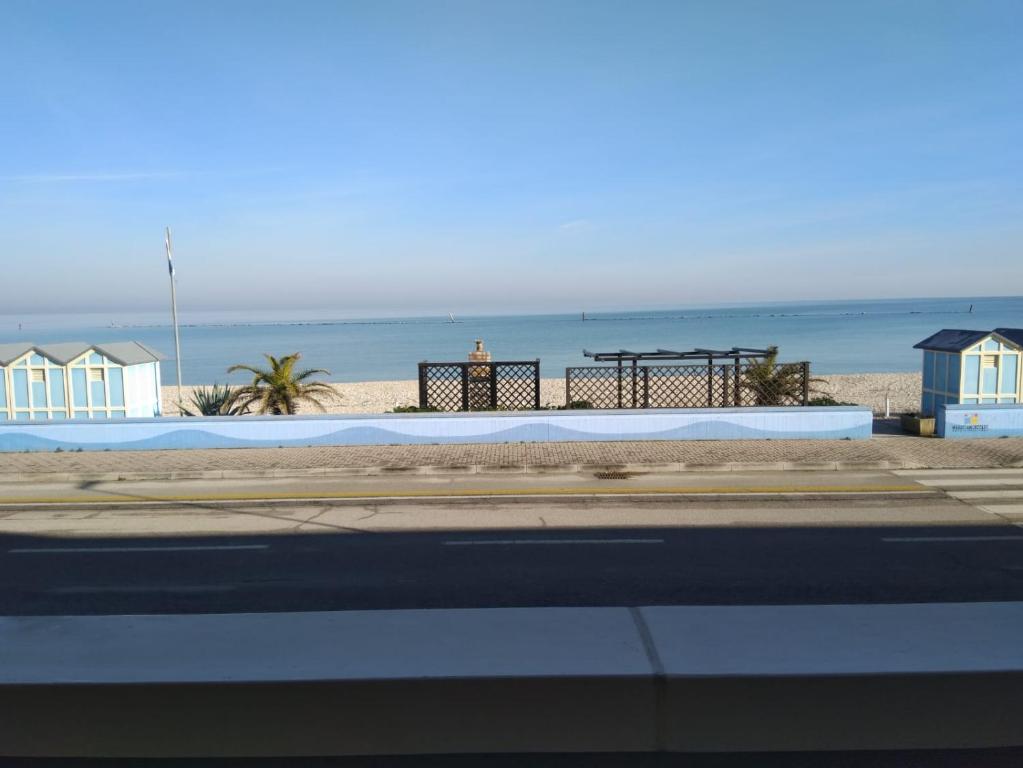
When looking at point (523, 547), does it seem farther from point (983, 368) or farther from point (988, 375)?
point (988, 375)

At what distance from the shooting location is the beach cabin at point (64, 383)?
1720 cm

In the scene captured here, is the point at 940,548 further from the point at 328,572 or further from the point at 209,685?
the point at 209,685

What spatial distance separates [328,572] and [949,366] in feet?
48.9

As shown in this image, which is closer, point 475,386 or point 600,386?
point 475,386

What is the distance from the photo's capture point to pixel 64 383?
17328mm

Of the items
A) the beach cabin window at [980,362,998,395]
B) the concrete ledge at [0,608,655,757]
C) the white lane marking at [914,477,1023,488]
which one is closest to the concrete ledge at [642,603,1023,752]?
the concrete ledge at [0,608,655,757]

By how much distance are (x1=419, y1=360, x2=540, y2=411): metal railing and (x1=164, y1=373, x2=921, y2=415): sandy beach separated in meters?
8.25

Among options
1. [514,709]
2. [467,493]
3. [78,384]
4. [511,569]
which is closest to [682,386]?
[467,493]

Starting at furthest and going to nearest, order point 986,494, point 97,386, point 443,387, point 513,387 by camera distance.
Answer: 1. point 513,387
2. point 443,387
3. point 97,386
4. point 986,494

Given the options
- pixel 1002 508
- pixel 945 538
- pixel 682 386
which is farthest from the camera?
pixel 682 386

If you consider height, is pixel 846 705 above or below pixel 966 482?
above

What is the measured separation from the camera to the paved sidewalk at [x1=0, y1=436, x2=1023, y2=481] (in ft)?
45.0

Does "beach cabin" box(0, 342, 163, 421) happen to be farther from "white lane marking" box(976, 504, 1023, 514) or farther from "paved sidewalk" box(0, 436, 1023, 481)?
"white lane marking" box(976, 504, 1023, 514)

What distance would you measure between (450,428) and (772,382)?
26.1 ft
